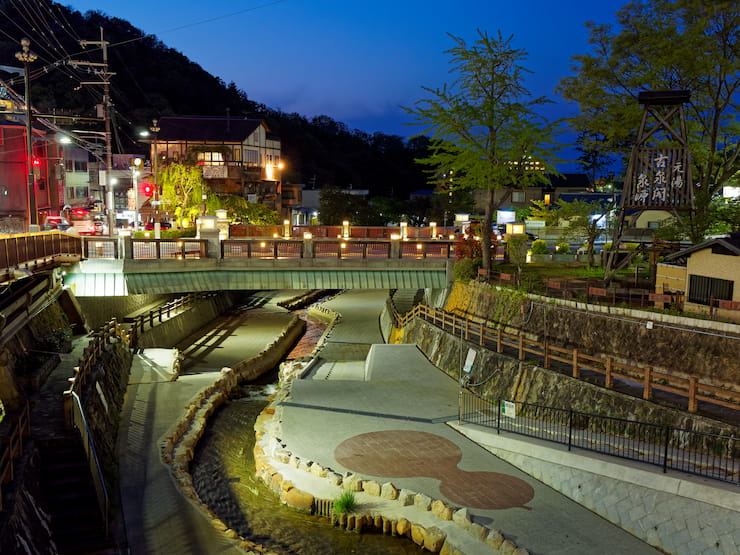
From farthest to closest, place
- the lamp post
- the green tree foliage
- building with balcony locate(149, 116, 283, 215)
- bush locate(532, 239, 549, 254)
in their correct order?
building with balcony locate(149, 116, 283, 215) → the green tree foliage → bush locate(532, 239, 549, 254) → the lamp post

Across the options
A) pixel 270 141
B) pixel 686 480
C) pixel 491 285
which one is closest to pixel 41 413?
pixel 686 480

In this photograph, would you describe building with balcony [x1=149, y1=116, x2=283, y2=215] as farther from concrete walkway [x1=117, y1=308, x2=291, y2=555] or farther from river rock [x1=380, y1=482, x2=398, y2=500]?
river rock [x1=380, y1=482, x2=398, y2=500]

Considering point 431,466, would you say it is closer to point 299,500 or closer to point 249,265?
point 299,500

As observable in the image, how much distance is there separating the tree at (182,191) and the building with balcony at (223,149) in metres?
15.4

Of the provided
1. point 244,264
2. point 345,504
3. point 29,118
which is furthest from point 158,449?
point 29,118

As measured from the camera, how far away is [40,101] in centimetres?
7019

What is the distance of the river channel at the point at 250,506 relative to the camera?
13.1m

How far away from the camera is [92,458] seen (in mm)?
13914

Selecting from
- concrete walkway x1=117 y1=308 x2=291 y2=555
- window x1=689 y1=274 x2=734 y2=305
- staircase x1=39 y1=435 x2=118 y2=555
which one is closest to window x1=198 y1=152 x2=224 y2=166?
concrete walkway x1=117 y1=308 x2=291 y2=555

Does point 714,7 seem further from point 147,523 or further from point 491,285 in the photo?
point 147,523

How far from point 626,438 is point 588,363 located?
156 inches

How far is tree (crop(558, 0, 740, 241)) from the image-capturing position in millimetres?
26688

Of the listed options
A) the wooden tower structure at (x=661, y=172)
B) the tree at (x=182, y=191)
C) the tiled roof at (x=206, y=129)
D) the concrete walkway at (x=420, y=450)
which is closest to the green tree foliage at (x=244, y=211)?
the tree at (x=182, y=191)

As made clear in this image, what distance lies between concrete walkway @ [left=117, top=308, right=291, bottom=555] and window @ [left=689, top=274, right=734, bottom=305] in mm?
15649
